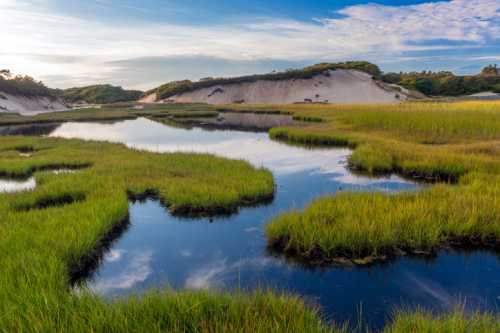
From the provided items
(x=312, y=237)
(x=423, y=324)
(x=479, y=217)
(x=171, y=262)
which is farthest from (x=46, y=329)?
(x=479, y=217)

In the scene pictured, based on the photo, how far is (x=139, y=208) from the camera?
1064cm

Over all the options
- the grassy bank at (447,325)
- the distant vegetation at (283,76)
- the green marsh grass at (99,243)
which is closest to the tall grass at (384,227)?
the green marsh grass at (99,243)

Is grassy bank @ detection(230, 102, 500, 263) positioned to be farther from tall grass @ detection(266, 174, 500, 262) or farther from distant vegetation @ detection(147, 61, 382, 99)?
distant vegetation @ detection(147, 61, 382, 99)

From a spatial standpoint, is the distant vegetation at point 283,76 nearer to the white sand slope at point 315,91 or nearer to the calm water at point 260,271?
the white sand slope at point 315,91

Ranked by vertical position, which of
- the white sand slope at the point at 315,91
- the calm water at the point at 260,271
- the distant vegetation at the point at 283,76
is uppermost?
the distant vegetation at the point at 283,76

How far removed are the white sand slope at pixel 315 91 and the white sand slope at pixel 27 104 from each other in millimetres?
40385

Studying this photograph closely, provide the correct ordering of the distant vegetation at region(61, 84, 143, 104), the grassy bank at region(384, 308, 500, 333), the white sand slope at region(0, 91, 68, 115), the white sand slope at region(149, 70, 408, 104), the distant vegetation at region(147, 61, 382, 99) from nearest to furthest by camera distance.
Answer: the grassy bank at region(384, 308, 500, 333)
the white sand slope at region(0, 91, 68, 115)
the white sand slope at region(149, 70, 408, 104)
the distant vegetation at region(147, 61, 382, 99)
the distant vegetation at region(61, 84, 143, 104)

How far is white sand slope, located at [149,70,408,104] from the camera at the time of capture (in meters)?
85.2

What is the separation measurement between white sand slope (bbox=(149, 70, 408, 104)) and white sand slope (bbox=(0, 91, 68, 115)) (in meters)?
40.4

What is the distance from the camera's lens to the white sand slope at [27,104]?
6631 cm

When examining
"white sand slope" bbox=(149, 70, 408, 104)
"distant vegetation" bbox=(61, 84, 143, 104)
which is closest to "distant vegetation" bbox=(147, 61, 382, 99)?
"white sand slope" bbox=(149, 70, 408, 104)

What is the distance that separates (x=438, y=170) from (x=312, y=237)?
881 cm

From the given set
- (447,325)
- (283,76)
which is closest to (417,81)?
(283,76)

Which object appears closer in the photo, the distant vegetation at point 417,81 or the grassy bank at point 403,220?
the grassy bank at point 403,220
